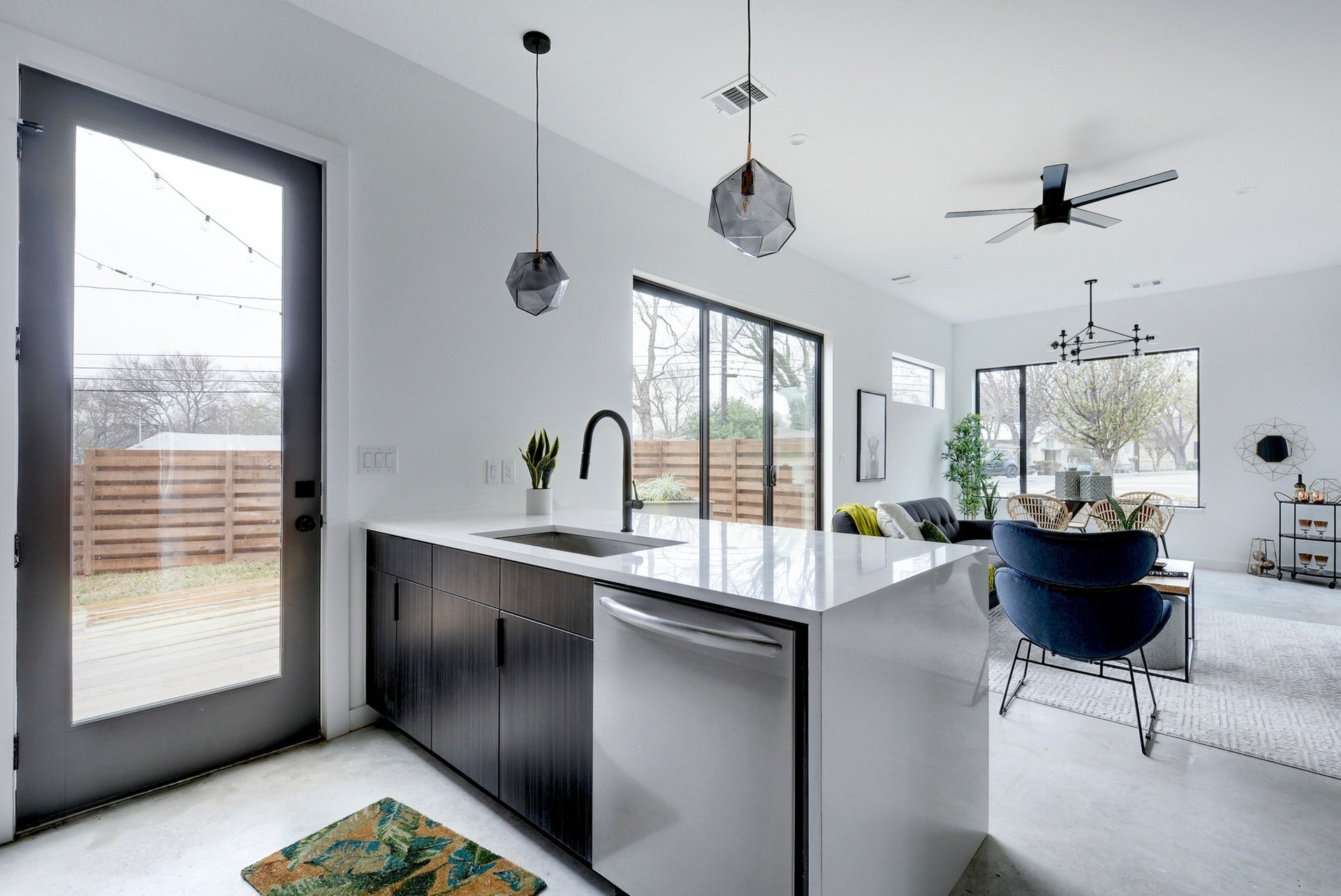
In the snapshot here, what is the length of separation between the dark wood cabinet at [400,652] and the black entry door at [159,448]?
0.70 feet

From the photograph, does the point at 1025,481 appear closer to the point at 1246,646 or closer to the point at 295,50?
the point at 1246,646

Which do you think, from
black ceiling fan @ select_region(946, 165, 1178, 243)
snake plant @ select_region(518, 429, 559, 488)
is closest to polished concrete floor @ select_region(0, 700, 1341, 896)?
snake plant @ select_region(518, 429, 559, 488)

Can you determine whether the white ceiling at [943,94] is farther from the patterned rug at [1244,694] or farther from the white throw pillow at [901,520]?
the patterned rug at [1244,694]

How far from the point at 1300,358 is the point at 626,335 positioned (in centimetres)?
654

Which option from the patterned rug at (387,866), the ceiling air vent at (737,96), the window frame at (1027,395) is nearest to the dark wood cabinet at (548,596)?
the patterned rug at (387,866)

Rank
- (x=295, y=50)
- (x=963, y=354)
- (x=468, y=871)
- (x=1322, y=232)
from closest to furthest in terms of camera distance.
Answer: (x=468, y=871), (x=295, y=50), (x=1322, y=232), (x=963, y=354)

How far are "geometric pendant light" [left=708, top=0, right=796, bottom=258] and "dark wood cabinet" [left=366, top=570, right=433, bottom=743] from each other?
5.00 ft

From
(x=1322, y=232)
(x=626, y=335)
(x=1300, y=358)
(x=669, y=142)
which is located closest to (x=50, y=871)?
(x=626, y=335)

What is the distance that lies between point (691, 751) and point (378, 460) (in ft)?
6.13

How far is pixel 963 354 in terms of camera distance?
7898mm

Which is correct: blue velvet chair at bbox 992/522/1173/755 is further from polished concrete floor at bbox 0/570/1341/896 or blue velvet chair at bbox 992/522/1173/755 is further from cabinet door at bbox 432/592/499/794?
cabinet door at bbox 432/592/499/794

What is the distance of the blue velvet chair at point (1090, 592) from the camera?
7.59 feet

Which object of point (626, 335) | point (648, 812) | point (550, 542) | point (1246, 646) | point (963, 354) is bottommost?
point (1246, 646)

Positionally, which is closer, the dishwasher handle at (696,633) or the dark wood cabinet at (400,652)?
the dishwasher handle at (696,633)
